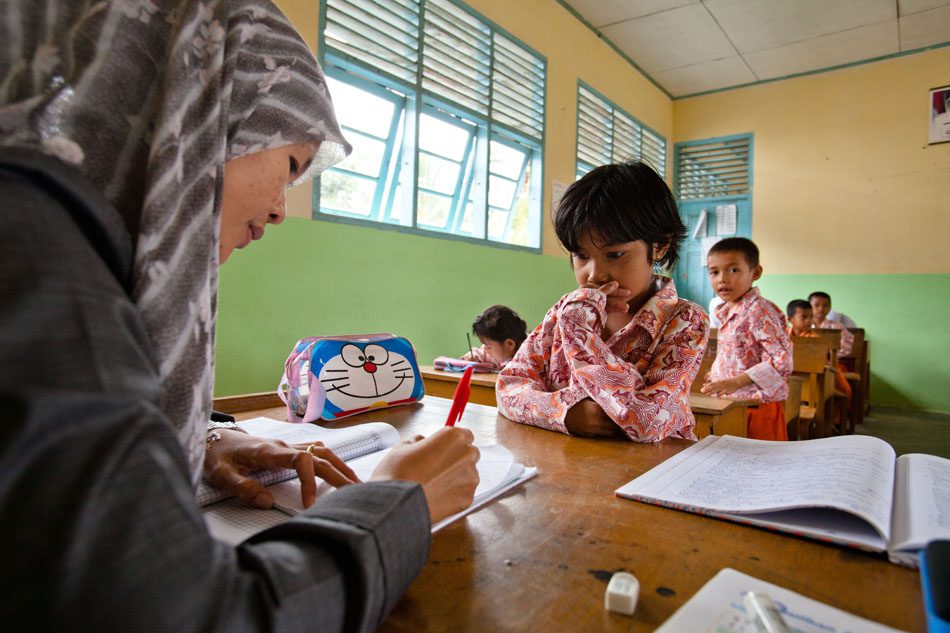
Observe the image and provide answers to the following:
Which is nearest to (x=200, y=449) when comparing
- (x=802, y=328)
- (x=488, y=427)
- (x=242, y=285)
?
(x=488, y=427)

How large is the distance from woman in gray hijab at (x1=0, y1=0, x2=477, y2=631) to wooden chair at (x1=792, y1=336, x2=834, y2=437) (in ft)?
11.0

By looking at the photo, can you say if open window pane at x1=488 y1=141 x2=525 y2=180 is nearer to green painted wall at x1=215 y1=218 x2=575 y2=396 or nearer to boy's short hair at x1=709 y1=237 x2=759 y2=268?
green painted wall at x1=215 y1=218 x2=575 y2=396

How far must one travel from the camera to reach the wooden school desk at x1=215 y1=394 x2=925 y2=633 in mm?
446

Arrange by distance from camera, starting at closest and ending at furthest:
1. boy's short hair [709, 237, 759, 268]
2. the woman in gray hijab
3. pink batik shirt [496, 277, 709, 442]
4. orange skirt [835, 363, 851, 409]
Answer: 1. the woman in gray hijab
2. pink batik shirt [496, 277, 709, 442]
3. boy's short hair [709, 237, 759, 268]
4. orange skirt [835, 363, 851, 409]

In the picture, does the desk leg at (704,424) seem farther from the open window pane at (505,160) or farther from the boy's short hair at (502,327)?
the open window pane at (505,160)

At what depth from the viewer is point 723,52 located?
5.32 meters

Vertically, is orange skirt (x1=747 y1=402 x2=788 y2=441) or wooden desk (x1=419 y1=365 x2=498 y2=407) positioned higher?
wooden desk (x1=419 y1=365 x2=498 y2=407)

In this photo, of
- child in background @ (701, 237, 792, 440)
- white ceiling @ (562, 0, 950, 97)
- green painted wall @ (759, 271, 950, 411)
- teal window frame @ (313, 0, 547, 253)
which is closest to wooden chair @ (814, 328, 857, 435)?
green painted wall @ (759, 271, 950, 411)

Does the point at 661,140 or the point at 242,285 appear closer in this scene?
the point at 242,285

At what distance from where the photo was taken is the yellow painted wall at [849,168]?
521cm

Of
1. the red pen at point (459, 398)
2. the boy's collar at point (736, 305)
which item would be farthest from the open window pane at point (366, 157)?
the red pen at point (459, 398)

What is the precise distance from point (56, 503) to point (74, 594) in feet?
0.15

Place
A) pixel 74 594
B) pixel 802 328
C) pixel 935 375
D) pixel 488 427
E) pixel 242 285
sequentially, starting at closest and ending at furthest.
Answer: pixel 74 594 → pixel 488 427 → pixel 242 285 → pixel 802 328 → pixel 935 375

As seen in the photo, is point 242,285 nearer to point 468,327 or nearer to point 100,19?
point 468,327
